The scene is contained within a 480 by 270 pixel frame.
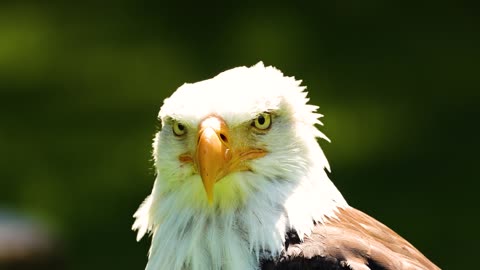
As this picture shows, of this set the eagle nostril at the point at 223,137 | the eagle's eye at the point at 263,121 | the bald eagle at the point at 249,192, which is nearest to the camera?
the bald eagle at the point at 249,192

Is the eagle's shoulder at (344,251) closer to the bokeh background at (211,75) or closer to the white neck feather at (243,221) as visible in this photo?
the white neck feather at (243,221)

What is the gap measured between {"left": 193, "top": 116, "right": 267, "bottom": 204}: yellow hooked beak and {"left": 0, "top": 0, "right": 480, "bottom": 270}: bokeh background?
5207 mm

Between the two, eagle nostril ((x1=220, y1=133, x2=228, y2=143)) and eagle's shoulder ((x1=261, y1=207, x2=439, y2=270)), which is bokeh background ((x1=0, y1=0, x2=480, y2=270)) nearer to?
eagle nostril ((x1=220, y1=133, x2=228, y2=143))

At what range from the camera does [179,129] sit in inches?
227

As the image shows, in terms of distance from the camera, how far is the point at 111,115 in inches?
548

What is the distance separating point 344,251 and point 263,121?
82 centimetres

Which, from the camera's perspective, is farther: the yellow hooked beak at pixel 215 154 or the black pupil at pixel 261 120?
the black pupil at pixel 261 120

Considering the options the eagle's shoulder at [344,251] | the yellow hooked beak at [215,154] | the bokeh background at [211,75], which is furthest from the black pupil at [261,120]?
the bokeh background at [211,75]

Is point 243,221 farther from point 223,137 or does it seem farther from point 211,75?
point 211,75

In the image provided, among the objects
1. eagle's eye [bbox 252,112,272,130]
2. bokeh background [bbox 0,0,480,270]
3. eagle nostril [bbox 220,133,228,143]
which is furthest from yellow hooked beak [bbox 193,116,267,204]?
bokeh background [bbox 0,0,480,270]

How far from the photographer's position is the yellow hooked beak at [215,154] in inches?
213

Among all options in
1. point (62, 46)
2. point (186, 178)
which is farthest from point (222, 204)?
point (62, 46)

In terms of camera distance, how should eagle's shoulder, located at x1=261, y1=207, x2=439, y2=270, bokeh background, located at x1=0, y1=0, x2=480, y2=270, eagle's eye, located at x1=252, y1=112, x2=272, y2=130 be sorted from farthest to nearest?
bokeh background, located at x1=0, y1=0, x2=480, y2=270 → eagle's eye, located at x1=252, y1=112, x2=272, y2=130 → eagle's shoulder, located at x1=261, y1=207, x2=439, y2=270

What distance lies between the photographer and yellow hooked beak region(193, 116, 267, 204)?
542 centimetres
